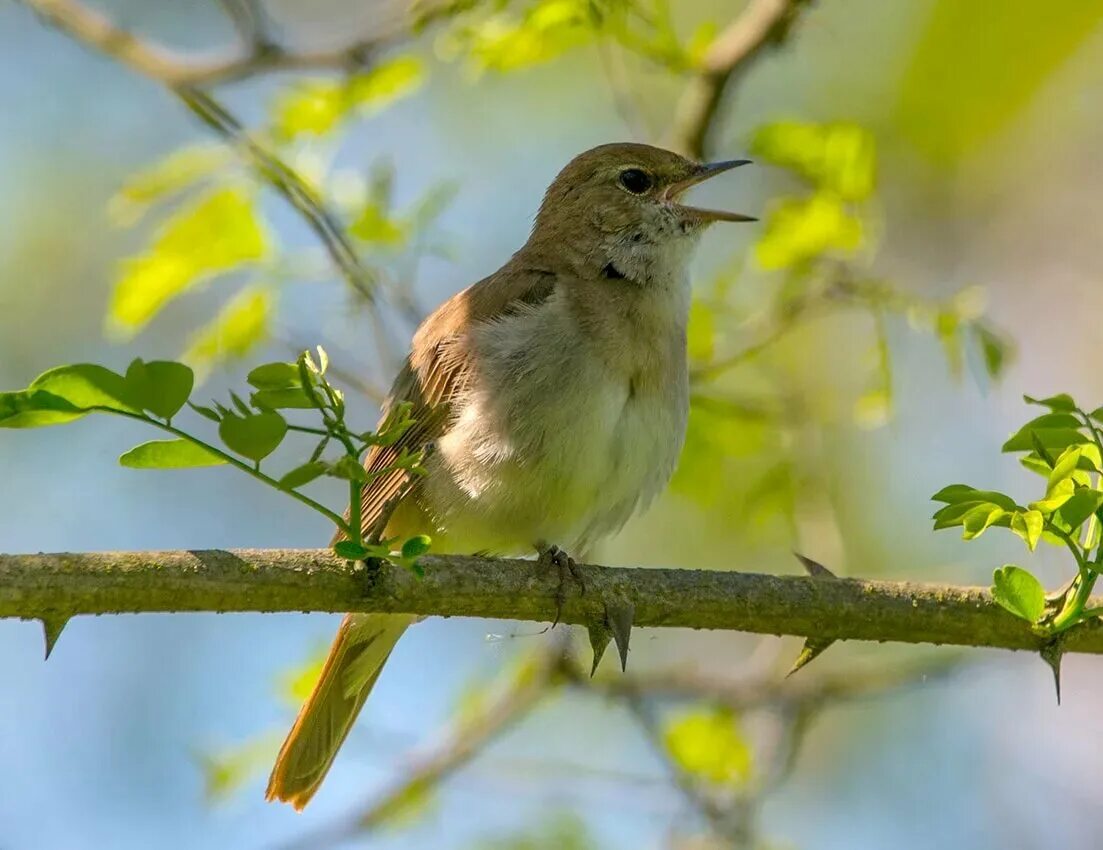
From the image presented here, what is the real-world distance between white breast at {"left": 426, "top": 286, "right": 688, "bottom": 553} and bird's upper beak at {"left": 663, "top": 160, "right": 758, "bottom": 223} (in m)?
0.93

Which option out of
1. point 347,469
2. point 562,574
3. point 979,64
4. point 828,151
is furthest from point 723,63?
point 979,64

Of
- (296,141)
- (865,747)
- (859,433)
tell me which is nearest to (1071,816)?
(865,747)

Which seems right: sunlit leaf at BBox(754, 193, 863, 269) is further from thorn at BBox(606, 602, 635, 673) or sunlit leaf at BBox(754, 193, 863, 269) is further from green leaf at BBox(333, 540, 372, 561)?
green leaf at BBox(333, 540, 372, 561)

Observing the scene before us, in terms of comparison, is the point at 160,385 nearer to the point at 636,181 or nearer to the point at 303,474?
the point at 303,474

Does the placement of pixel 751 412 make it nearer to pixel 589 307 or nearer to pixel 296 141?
pixel 589 307

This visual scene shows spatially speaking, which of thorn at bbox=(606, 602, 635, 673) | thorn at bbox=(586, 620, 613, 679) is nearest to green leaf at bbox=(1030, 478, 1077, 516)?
thorn at bbox=(606, 602, 635, 673)

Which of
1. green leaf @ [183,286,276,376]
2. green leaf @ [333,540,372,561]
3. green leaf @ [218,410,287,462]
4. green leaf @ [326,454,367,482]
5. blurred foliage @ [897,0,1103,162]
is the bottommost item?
green leaf @ [333,540,372,561]

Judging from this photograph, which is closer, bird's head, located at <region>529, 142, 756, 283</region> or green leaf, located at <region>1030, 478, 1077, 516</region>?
green leaf, located at <region>1030, 478, 1077, 516</region>

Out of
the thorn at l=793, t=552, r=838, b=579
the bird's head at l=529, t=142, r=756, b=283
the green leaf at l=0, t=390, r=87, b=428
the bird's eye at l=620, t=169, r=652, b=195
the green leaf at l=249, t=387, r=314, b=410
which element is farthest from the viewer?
the bird's eye at l=620, t=169, r=652, b=195

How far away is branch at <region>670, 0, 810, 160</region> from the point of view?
16.6ft

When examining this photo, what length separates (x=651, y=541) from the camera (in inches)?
360

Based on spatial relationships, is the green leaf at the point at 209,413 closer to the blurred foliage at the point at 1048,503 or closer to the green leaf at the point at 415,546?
the green leaf at the point at 415,546

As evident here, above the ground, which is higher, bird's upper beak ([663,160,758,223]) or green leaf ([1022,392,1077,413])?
bird's upper beak ([663,160,758,223])

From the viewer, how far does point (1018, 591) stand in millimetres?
3295
